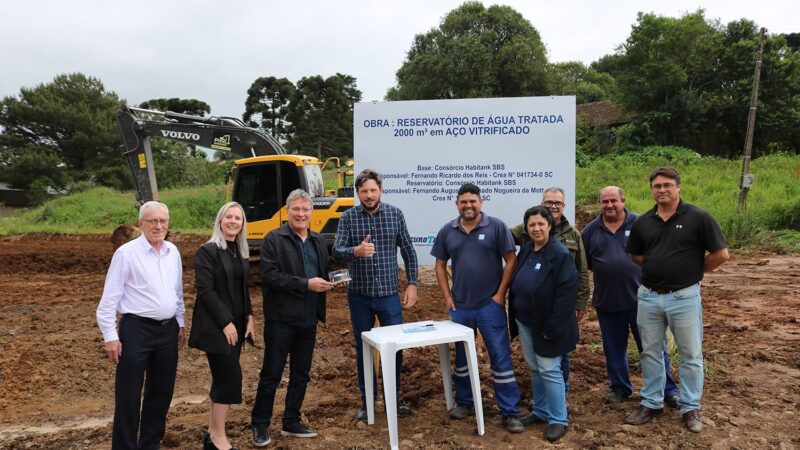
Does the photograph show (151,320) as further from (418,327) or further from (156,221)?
(418,327)

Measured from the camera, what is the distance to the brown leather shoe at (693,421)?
11.8 feet

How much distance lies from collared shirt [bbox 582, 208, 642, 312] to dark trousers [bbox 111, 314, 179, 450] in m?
2.87

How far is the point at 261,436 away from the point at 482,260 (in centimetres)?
A: 183

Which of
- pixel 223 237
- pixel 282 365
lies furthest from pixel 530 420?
pixel 223 237

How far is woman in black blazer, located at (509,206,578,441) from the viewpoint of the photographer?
137 inches

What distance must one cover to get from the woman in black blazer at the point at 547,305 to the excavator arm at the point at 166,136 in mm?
7654

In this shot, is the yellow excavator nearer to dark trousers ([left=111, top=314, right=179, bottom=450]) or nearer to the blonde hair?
the blonde hair

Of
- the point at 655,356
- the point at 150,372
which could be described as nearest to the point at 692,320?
the point at 655,356

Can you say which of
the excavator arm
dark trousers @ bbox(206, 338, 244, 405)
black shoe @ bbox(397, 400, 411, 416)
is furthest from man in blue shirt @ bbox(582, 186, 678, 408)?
the excavator arm

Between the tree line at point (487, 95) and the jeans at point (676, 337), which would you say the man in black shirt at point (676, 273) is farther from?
the tree line at point (487, 95)

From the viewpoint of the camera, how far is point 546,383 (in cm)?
360

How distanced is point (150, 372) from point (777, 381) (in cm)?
479

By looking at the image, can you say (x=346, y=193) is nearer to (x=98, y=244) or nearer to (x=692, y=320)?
(x=692, y=320)

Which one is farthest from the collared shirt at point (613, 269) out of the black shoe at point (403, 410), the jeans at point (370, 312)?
the black shoe at point (403, 410)
